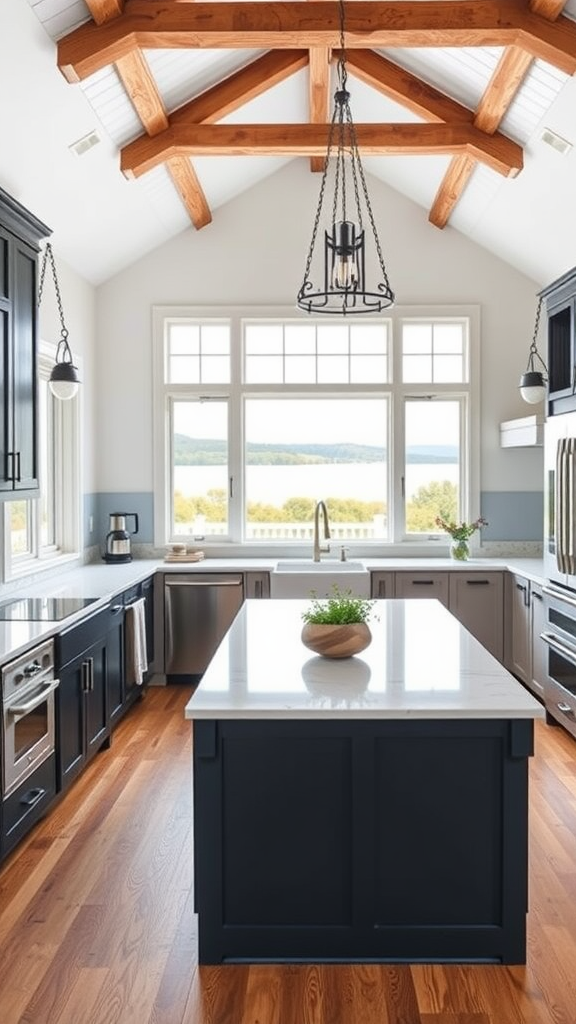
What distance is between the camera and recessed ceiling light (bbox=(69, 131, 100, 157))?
439cm

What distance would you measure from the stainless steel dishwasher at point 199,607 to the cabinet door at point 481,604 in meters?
1.56

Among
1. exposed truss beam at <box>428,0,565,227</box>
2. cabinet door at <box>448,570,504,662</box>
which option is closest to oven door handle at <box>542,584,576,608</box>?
cabinet door at <box>448,570,504,662</box>

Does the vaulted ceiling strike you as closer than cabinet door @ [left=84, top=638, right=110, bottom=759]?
Yes

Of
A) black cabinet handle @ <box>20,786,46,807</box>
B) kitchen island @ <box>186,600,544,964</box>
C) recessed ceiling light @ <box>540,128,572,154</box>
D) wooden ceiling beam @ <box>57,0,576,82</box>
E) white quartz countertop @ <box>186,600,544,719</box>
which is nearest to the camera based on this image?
white quartz countertop @ <box>186,600,544,719</box>

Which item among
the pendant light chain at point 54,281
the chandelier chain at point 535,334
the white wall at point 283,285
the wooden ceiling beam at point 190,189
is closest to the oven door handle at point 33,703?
the pendant light chain at point 54,281

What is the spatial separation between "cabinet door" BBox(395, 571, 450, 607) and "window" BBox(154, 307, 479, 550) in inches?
29.6

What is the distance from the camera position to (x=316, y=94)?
511 cm

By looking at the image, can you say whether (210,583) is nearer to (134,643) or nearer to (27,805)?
(134,643)

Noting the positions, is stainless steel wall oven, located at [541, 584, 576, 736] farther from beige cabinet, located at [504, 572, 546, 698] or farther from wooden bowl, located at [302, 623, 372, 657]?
wooden bowl, located at [302, 623, 372, 657]

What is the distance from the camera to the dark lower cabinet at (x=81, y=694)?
12.2 ft

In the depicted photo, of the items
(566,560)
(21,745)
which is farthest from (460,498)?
(21,745)

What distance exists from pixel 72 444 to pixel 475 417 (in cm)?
314

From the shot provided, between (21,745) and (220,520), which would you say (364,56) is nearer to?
(220,520)

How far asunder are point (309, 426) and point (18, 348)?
3072mm
